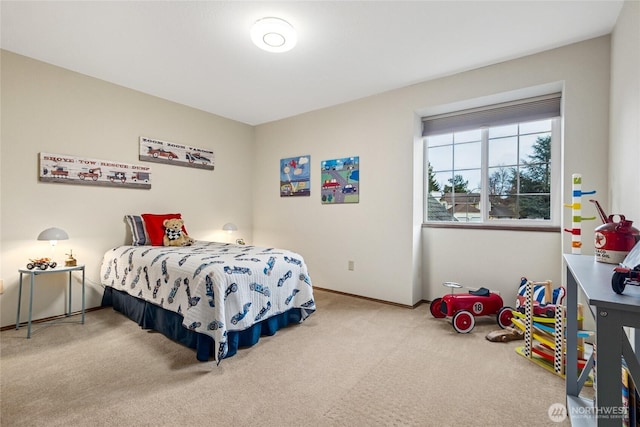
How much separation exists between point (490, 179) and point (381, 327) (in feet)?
6.29

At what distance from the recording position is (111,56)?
2764 millimetres

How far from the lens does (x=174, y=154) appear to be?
3895 mm

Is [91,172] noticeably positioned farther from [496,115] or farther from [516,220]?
[516,220]

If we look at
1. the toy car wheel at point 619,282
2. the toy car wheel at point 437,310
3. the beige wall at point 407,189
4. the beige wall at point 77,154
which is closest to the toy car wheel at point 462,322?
the toy car wheel at point 437,310

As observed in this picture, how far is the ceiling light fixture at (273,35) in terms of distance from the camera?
7.30 feet

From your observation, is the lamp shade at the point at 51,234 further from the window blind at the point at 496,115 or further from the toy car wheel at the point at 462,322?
the window blind at the point at 496,115

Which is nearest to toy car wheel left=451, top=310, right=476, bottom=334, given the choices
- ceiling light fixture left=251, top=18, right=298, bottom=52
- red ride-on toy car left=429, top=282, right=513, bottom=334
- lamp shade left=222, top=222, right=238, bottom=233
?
red ride-on toy car left=429, top=282, right=513, bottom=334

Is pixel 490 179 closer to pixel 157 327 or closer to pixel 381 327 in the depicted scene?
pixel 381 327

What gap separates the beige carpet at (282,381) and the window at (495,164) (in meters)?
1.28

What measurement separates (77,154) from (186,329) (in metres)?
2.22

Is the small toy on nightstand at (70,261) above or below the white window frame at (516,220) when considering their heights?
below

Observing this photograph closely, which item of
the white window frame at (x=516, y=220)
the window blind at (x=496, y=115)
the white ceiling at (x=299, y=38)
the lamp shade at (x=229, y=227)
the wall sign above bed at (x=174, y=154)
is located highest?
the white ceiling at (x=299, y=38)

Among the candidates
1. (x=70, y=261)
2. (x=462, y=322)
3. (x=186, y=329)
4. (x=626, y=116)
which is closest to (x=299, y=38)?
(x=626, y=116)

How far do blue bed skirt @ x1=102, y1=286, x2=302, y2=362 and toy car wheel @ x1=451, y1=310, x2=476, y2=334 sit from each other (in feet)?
4.52
